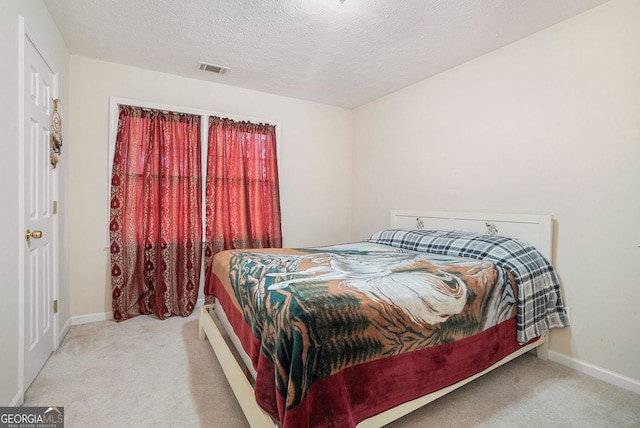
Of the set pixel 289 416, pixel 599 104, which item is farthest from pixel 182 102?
pixel 599 104

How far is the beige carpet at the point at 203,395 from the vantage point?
5.15 feet

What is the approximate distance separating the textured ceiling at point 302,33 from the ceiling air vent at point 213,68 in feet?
0.20

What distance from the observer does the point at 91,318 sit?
2.87 m

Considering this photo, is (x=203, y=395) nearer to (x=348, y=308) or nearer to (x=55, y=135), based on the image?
(x=348, y=308)

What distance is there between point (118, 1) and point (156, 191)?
1.60 m

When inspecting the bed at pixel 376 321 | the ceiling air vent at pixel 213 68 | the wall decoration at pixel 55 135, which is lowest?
the bed at pixel 376 321

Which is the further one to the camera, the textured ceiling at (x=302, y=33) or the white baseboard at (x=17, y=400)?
the textured ceiling at (x=302, y=33)

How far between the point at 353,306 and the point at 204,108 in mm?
2931

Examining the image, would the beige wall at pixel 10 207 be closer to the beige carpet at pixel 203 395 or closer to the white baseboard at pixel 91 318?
the beige carpet at pixel 203 395

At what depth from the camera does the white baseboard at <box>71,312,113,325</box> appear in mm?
2801

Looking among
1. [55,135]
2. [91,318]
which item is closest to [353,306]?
[55,135]

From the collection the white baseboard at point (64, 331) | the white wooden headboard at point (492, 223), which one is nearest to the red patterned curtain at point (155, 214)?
the white baseboard at point (64, 331)

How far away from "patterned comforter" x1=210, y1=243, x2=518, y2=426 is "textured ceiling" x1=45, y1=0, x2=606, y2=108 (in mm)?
1751

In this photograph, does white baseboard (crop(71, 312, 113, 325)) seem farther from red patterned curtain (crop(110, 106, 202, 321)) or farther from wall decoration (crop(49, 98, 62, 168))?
wall decoration (crop(49, 98, 62, 168))
